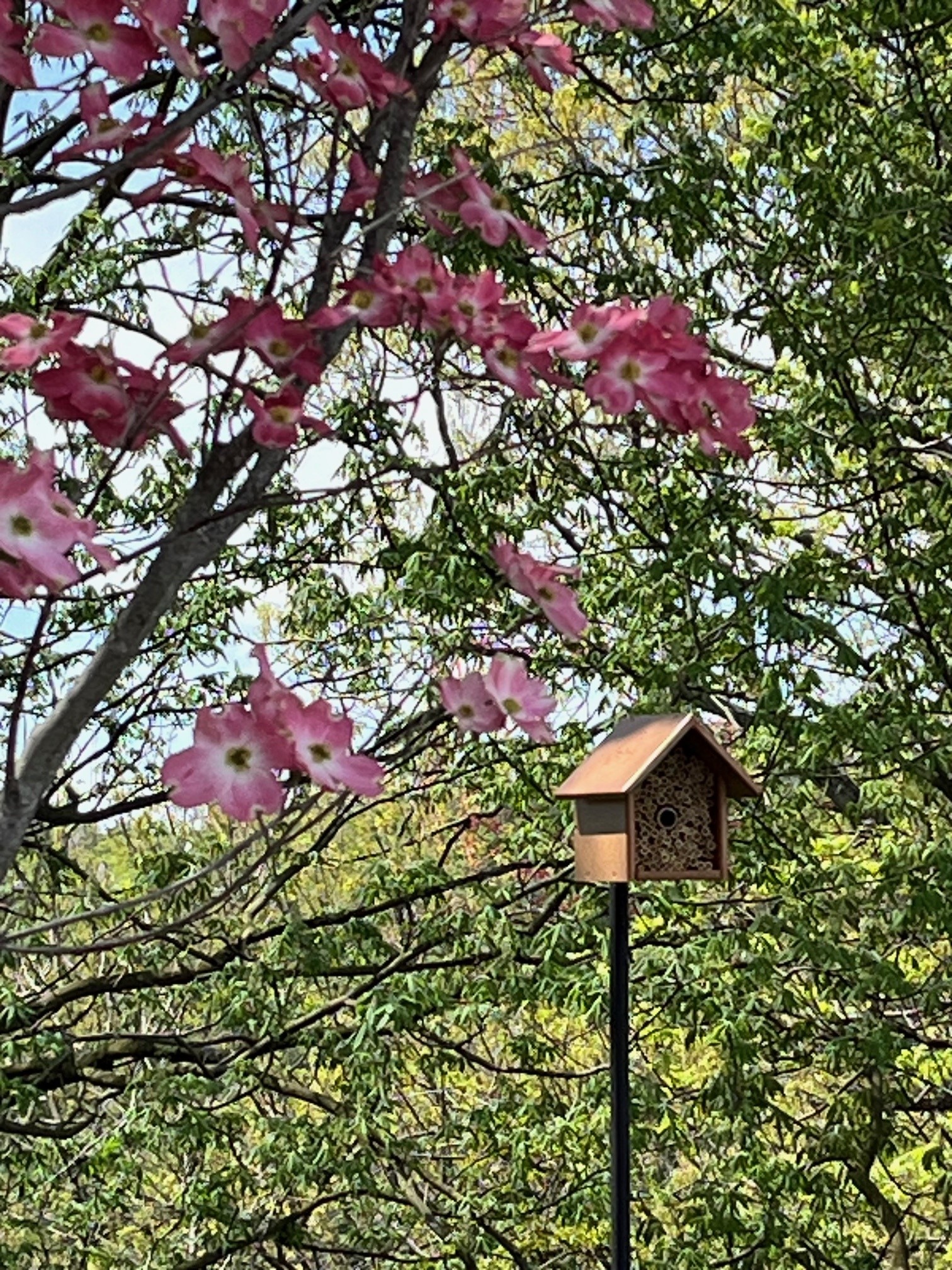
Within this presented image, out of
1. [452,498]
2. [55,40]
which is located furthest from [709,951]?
[55,40]

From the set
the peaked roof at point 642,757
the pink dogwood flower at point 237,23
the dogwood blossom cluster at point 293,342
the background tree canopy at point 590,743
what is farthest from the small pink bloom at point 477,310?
the background tree canopy at point 590,743

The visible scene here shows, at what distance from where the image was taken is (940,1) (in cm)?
217

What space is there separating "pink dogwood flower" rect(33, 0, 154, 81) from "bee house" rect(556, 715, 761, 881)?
1071mm

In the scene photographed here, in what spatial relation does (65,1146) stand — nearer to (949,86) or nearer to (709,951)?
(709,951)

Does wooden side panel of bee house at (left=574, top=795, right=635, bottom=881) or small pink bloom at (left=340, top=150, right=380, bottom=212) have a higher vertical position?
small pink bloom at (left=340, top=150, right=380, bottom=212)

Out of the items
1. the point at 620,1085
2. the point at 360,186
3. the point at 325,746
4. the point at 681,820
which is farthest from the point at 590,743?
the point at 325,746

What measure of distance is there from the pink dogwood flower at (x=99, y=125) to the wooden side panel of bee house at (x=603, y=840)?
3.37 ft

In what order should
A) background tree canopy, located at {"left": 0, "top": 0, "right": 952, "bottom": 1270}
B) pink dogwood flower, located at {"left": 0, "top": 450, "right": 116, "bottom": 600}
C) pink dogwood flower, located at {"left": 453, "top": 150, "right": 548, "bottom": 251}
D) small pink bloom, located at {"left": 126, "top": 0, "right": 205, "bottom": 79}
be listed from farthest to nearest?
background tree canopy, located at {"left": 0, "top": 0, "right": 952, "bottom": 1270} → pink dogwood flower, located at {"left": 453, "top": 150, "right": 548, "bottom": 251} → small pink bloom, located at {"left": 126, "top": 0, "right": 205, "bottom": 79} → pink dogwood flower, located at {"left": 0, "top": 450, "right": 116, "bottom": 600}

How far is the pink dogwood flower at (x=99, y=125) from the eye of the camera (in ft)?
2.85

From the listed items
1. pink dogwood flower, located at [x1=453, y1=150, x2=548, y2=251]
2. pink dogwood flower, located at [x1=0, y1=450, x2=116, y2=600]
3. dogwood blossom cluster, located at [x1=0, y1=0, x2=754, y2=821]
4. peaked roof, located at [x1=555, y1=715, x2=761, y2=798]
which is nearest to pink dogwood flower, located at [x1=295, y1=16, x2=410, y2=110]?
dogwood blossom cluster, located at [x1=0, y1=0, x2=754, y2=821]

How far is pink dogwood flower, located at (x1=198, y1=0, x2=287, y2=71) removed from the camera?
2.58ft

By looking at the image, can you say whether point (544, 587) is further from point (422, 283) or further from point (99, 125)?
point (99, 125)

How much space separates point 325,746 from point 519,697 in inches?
8.0

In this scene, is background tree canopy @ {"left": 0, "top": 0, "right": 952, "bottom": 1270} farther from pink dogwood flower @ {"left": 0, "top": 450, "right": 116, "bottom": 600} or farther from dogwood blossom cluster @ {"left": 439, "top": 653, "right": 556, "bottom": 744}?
pink dogwood flower @ {"left": 0, "top": 450, "right": 116, "bottom": 600}
